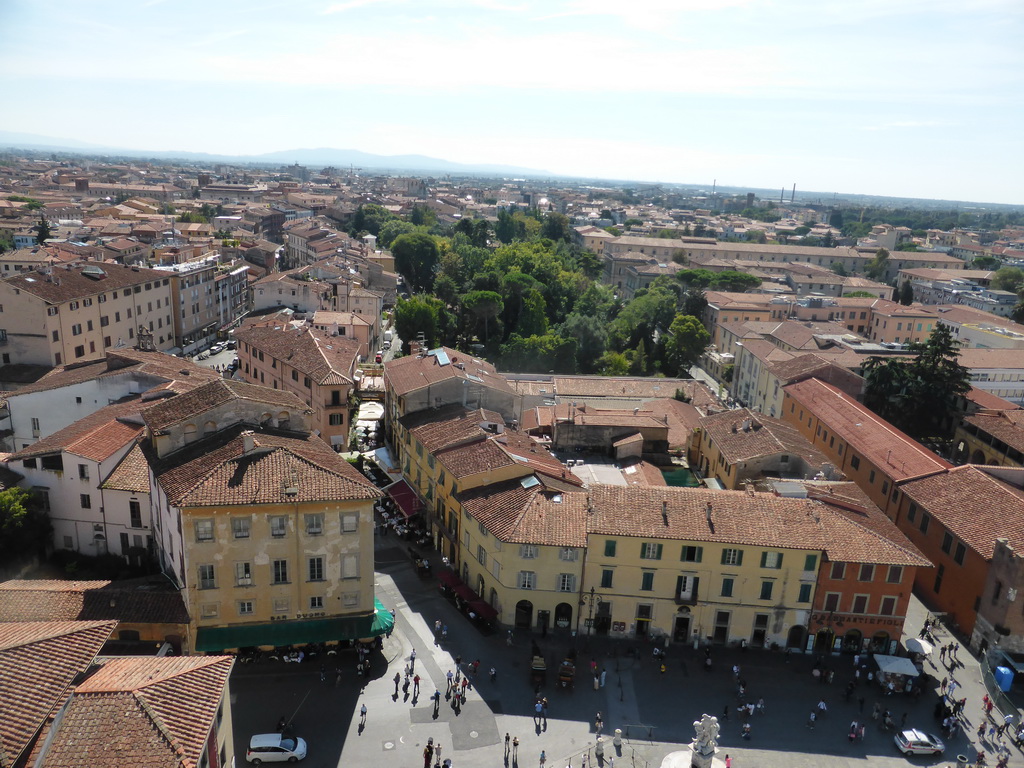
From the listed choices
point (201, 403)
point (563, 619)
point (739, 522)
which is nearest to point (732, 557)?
point (739, 522)

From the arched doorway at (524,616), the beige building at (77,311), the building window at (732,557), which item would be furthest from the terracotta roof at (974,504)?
the beige building at (77,311)

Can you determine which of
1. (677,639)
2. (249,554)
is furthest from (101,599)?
(677,639)

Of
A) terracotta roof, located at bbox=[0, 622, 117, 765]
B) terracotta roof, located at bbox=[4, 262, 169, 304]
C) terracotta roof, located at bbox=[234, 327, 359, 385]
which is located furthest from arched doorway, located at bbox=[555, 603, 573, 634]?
terracotta roof, located at bbox=[4, 262, 169, 304]

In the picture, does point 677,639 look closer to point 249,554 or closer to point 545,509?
point 545,509

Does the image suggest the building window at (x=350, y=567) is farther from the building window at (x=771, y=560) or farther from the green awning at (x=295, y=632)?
the building window at (x=771, y=560)

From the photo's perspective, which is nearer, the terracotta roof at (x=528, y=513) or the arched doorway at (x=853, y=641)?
the terracotta roof at (x=528, y=513)
